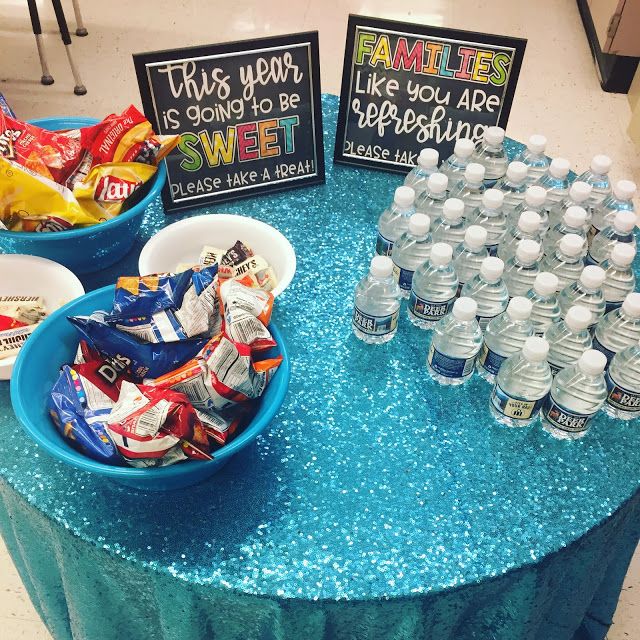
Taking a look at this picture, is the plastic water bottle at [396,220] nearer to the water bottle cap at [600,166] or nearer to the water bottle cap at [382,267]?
the water bottle cap at [382,267]

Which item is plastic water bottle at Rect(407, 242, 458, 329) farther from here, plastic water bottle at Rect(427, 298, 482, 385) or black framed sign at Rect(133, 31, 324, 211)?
black framed sign at Rect(133, 31, 324, 211)

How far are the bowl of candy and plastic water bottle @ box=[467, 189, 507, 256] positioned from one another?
0.56 meters

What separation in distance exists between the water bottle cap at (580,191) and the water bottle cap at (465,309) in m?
0.35

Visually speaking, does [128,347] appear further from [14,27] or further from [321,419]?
[14,27]

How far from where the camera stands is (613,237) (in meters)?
1.26

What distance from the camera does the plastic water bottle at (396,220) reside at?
1.23m

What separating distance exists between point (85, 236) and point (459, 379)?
668 millimetres

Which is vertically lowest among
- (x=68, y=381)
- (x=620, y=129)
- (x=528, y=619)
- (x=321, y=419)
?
(x=620, y=129)

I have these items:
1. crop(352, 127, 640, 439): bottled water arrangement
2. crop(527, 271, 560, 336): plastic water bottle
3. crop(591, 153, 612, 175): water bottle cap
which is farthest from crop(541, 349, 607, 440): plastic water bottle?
crop(591, 153, 612, 175): water bottle cap

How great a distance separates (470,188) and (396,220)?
5.9 inches

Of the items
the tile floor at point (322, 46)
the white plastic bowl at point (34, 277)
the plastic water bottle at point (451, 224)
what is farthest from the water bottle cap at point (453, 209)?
the tile floor at point (322, 46)

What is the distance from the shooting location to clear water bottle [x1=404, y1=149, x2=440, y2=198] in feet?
4.33

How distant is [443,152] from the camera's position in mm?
1559

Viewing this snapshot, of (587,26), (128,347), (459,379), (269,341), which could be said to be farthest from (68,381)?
(587,26)
